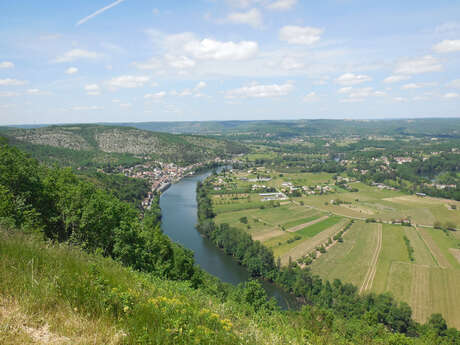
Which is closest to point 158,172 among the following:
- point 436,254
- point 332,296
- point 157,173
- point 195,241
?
point 157,173

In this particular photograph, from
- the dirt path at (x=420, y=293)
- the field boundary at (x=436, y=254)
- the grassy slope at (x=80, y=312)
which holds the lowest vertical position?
the dirt path at (x=420, y=293)

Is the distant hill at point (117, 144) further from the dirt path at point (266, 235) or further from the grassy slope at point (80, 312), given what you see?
the grassy slope at point (80, 312)

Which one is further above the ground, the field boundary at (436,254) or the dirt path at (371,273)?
the field boundary at (436,254)

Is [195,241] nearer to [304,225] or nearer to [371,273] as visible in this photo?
[304,225]

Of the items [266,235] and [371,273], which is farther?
[266,235]

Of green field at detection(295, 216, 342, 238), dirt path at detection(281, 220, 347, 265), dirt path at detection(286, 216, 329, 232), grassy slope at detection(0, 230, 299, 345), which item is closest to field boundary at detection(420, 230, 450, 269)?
dirt path at detection(281, 220, 347, 265)

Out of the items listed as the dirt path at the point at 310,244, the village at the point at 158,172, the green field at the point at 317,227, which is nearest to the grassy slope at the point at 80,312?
the dirt path at the point at 310,244

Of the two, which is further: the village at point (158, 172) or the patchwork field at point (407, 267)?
the village at point (158, 172)
